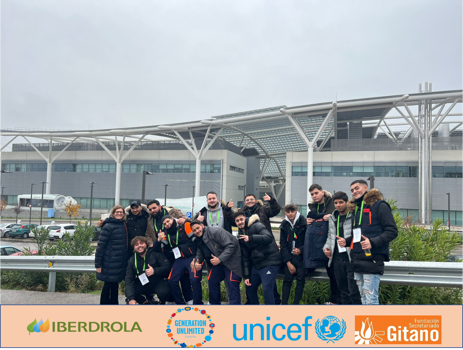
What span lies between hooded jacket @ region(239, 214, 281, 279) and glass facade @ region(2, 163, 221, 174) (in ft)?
142

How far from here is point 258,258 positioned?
454 cm

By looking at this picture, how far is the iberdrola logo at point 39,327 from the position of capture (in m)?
3.20

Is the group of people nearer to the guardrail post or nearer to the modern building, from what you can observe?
the guardrail post

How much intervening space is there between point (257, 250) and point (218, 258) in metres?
0.59

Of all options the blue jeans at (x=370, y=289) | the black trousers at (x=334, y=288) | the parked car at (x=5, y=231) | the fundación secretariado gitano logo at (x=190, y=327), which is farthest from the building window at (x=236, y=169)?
the fundación secretariado gitano logo at (x=190, y=327)

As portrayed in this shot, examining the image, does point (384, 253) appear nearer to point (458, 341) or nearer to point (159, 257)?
point (458, 341)

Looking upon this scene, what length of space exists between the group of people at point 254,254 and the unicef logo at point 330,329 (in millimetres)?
918

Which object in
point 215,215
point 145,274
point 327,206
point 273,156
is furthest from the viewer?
point 273,156

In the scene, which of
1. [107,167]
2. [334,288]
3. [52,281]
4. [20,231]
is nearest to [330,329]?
[334,288]

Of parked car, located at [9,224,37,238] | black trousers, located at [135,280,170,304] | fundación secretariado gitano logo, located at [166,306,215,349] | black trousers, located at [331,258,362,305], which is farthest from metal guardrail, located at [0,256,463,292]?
parked car, located at [9,224,37,238]

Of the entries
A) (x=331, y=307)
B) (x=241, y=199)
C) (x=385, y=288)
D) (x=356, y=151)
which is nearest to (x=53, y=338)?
(x=331, y=307)

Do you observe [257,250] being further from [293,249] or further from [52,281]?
[52,281]

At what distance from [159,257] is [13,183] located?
62933mm

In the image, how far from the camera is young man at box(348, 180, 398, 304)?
376 cm
